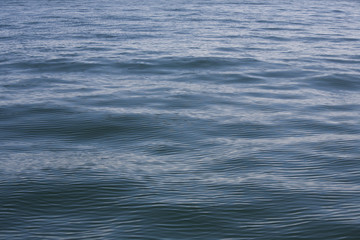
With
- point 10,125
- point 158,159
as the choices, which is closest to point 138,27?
point 10,125

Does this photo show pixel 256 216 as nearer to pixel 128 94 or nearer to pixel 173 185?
pixel 173 185

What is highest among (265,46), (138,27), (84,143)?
(138,27)

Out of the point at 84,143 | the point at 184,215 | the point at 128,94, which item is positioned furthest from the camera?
the point at 128,94

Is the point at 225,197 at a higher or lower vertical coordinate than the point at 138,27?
lower

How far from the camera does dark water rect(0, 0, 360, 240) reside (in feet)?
16.0

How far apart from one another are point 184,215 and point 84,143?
2595 mm

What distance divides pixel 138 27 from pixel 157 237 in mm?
13914

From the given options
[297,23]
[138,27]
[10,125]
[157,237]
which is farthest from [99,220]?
[297,23]

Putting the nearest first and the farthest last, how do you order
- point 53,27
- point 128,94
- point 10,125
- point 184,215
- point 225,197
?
point 184,215
point 225,197
point 10,125
point 128,94
point 53,27

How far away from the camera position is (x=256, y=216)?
495 cm

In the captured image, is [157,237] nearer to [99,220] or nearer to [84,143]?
[99,220]

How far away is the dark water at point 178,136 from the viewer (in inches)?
192

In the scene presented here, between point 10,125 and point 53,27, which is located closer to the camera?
point 10,125

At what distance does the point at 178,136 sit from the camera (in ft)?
24.0
